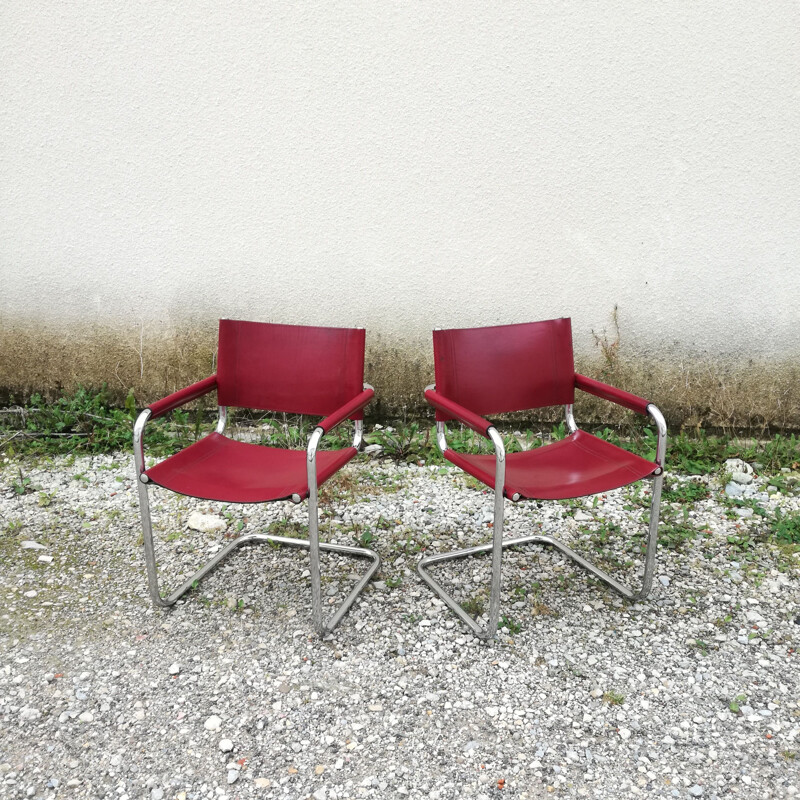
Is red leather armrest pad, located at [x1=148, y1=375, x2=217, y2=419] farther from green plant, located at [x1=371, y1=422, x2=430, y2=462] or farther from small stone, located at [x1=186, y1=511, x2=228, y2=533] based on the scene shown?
green plant, located at [x1=371, y1=422, x2=430, y2=462]

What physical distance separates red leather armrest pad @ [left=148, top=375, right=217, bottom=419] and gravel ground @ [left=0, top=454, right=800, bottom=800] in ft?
2.44

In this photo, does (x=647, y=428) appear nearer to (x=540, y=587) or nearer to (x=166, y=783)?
(x=540, y=587)

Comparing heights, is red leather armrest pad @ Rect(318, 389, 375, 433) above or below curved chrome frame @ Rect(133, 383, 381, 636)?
above

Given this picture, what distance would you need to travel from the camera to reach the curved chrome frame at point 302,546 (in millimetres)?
2266

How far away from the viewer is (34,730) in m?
2.03

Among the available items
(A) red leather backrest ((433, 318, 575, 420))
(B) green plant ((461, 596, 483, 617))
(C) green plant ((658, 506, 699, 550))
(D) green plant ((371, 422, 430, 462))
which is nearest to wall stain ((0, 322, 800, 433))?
(D) green plant ((371, 422, 430, 462))

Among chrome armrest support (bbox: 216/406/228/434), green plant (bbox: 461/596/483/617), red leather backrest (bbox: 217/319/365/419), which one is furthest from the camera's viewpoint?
chrome armrest support (bbox: 216/406/228/434)

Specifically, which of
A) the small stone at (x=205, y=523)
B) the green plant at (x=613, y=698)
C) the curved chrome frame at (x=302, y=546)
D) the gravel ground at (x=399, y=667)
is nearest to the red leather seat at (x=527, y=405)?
the gravel ground at (x=399, y=667)

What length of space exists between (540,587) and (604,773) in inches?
35.1

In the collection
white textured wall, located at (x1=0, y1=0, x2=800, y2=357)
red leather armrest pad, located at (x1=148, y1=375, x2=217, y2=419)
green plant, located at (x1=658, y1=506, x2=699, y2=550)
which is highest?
white textured wall, located at (x1=0, y1=0, x2=800, y2=357)

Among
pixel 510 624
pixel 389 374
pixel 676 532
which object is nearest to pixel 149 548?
pixel 510 624

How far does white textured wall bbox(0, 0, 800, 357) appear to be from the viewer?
3.43 meters

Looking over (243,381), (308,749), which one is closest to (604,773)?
(308,749)

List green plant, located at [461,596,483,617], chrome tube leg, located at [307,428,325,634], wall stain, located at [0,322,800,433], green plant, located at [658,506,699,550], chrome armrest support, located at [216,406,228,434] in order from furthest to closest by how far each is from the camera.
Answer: wall stain, located at [0,322,800,433] < green plant, located at [658,506,699,550] < chrome armrest support, located at [216,406,228,434] < green plant, located at [461,596,483,617] < chrome tube leg, located at [307,428,325,634]
